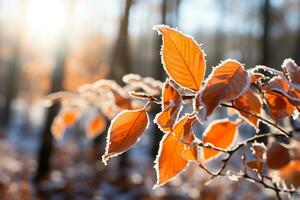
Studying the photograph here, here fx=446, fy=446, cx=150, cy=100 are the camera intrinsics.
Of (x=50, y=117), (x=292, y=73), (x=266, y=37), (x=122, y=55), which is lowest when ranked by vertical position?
(x=50, y=117)

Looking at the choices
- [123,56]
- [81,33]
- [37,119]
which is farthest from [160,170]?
[37,119]

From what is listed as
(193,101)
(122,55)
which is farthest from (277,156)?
(122,55)

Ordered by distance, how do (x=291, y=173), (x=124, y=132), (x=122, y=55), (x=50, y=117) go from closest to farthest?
(x=291, y=173)
(x=124, y=132)
(x=50, y=117)
(x=122, y=55)

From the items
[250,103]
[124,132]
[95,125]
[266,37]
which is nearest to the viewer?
[124,132]

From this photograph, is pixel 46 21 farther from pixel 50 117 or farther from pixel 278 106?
pixel 278 106

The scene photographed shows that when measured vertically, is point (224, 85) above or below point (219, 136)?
above

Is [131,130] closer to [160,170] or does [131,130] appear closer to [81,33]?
[160,170]

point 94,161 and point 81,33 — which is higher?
point 81,33
